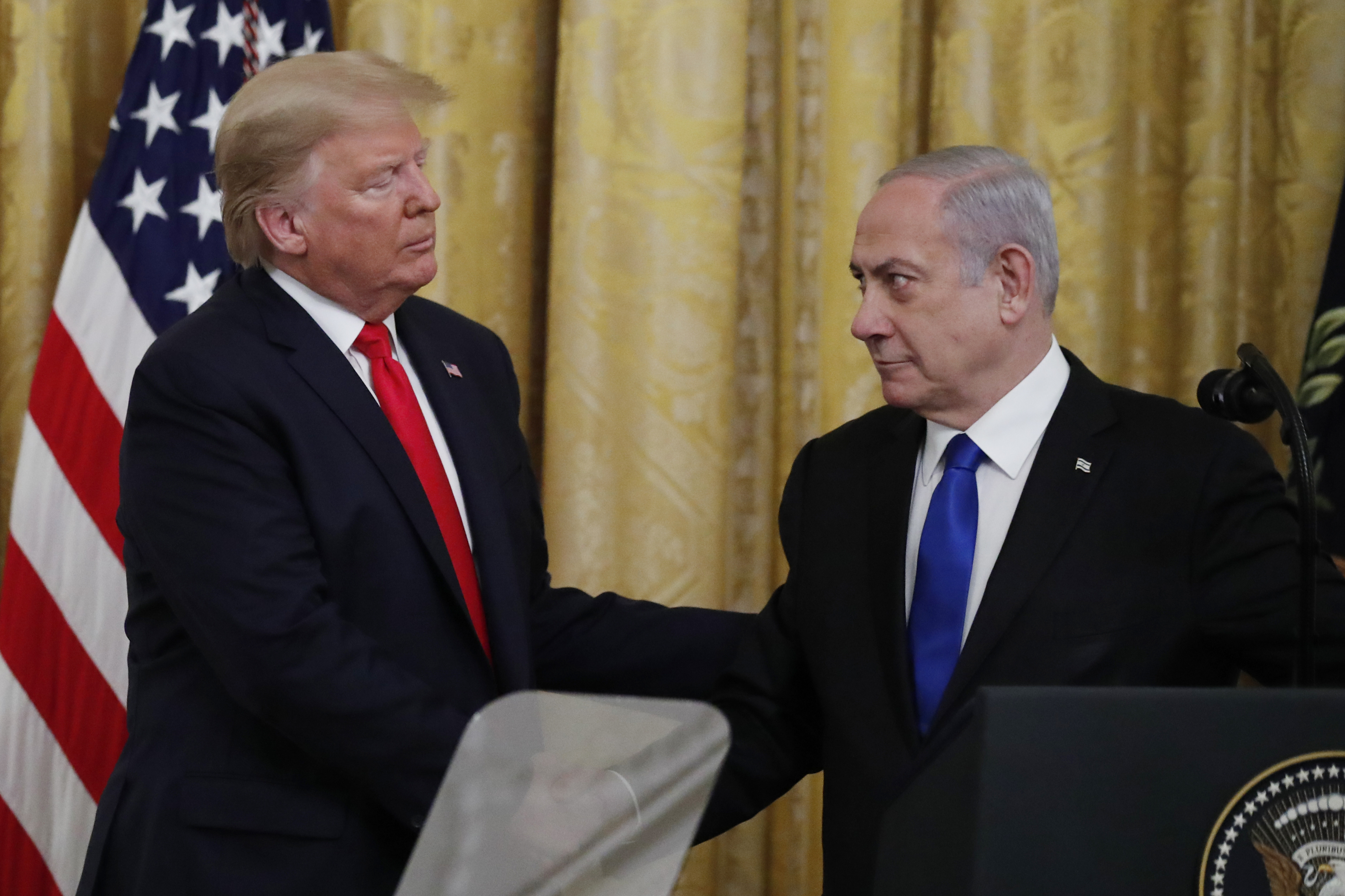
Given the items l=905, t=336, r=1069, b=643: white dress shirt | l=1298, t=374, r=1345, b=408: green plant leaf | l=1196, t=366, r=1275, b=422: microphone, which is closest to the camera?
l=1196, t=366, r=1275, b=422: microphone

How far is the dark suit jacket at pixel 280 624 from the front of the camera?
1841 millimetres

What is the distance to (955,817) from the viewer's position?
108cm

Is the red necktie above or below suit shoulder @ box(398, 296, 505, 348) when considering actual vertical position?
below

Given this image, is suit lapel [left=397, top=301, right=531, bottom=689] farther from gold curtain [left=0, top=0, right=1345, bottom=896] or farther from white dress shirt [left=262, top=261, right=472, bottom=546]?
gold curtain [left=0, top=0, right=1345, bottom=896]

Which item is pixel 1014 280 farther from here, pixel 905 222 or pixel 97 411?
pixel 97 411

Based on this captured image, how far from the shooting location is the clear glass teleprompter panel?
89 centimetres

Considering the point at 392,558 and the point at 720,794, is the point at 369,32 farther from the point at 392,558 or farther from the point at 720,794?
the point at 720,794

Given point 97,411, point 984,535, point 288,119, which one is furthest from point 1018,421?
point 97,411

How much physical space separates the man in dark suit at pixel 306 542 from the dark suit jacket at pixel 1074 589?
0.46 m

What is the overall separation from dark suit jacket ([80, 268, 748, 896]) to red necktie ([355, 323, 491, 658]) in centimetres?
3

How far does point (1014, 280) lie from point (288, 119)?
1056mm

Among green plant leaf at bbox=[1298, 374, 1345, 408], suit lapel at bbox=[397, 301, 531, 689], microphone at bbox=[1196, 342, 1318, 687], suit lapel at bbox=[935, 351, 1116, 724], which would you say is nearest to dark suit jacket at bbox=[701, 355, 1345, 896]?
suit lapel at bbox=[935, 351, 1116, 724]

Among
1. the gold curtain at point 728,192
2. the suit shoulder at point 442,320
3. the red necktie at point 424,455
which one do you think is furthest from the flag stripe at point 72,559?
the red necktie at point 424,455

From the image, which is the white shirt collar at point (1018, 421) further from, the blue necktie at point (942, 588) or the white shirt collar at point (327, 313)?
the white shirt collar at point (327, 313)
